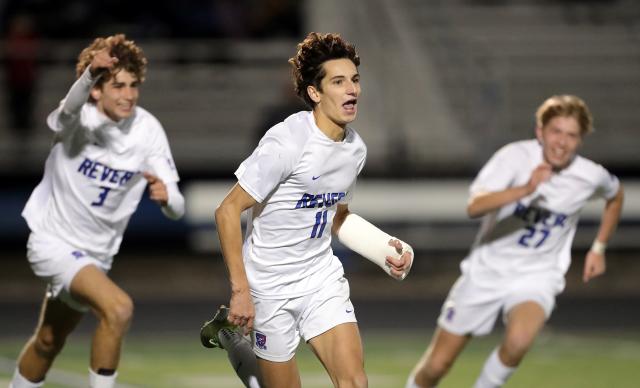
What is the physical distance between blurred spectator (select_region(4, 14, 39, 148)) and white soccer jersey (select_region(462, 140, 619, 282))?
30.6 ft

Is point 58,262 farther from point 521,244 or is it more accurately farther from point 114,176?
point 521,244

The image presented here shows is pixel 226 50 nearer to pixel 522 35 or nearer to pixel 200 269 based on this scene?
pixel 200 269

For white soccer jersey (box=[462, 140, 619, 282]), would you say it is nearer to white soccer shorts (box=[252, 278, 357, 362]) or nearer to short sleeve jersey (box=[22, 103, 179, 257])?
white soccer shorts (box=[252, 278, 357, 362])

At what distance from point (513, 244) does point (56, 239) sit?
2991 millimetres

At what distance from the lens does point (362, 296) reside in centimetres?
1579

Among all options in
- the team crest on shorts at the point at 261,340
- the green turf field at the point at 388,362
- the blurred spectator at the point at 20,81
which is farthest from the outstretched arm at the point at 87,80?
the blurred spectator at the point at 20,81

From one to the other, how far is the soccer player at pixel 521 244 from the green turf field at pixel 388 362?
190 cm

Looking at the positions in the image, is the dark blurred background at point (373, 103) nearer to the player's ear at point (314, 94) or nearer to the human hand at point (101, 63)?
the human hand at point (101, 63)

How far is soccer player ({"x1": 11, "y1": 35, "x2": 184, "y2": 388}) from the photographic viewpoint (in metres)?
8.16

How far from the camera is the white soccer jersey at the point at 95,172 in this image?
8336mm

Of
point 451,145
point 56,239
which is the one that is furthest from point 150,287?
point 56,239

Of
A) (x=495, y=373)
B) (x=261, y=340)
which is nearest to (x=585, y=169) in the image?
(x=495, y=373)

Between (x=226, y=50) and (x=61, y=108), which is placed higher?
(x=61, y=108)

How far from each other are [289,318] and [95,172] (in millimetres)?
1887
